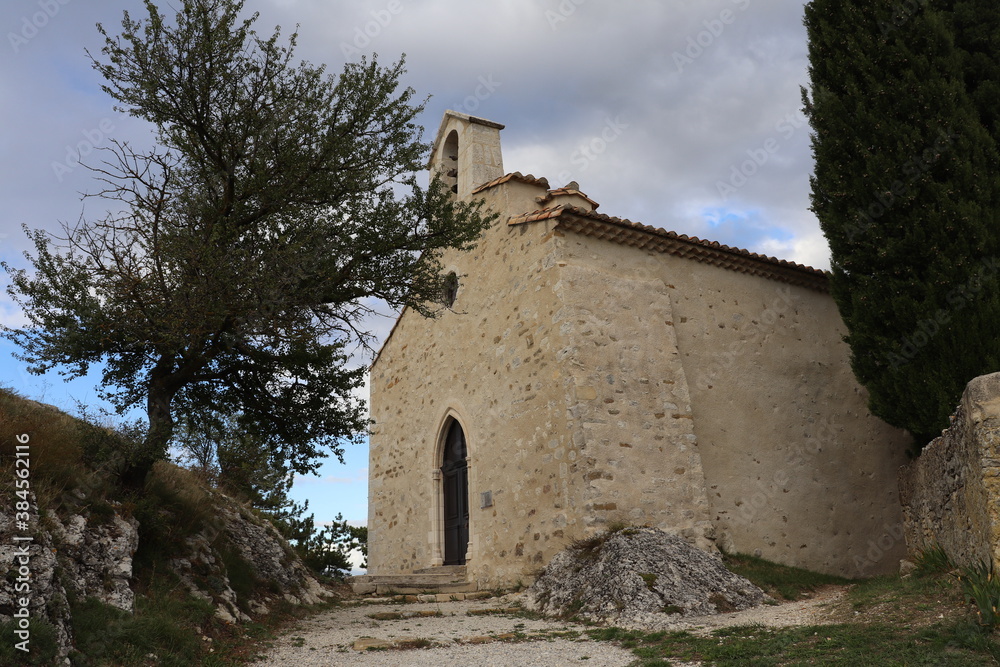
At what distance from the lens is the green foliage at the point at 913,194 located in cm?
930

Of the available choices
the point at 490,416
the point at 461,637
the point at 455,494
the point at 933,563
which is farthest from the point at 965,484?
the point at 455,494

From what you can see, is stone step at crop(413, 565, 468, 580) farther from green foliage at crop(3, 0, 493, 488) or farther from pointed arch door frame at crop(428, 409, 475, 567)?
green foliage at crop(3, 0, 493, 488)

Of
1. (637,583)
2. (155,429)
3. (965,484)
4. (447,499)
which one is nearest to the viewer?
(965,484)

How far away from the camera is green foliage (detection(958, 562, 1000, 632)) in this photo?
5.02m

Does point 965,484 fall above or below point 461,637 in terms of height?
above

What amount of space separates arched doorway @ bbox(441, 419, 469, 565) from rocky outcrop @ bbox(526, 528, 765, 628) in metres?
3.60

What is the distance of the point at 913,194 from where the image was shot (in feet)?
31.6

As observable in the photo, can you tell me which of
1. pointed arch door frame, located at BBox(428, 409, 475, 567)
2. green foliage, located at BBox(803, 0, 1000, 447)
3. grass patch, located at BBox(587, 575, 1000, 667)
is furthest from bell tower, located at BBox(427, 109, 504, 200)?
grass patch, located at BBox(587, 575, 1000, 667)

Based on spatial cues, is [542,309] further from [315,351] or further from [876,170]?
[876,170]

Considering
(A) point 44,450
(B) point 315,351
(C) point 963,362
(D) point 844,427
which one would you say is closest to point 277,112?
(B) point 315,351

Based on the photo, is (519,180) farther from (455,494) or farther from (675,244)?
(455,494)

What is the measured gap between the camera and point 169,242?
7262 mm

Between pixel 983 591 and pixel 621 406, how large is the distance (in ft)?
17.8

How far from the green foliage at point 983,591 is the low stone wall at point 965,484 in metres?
0.13
